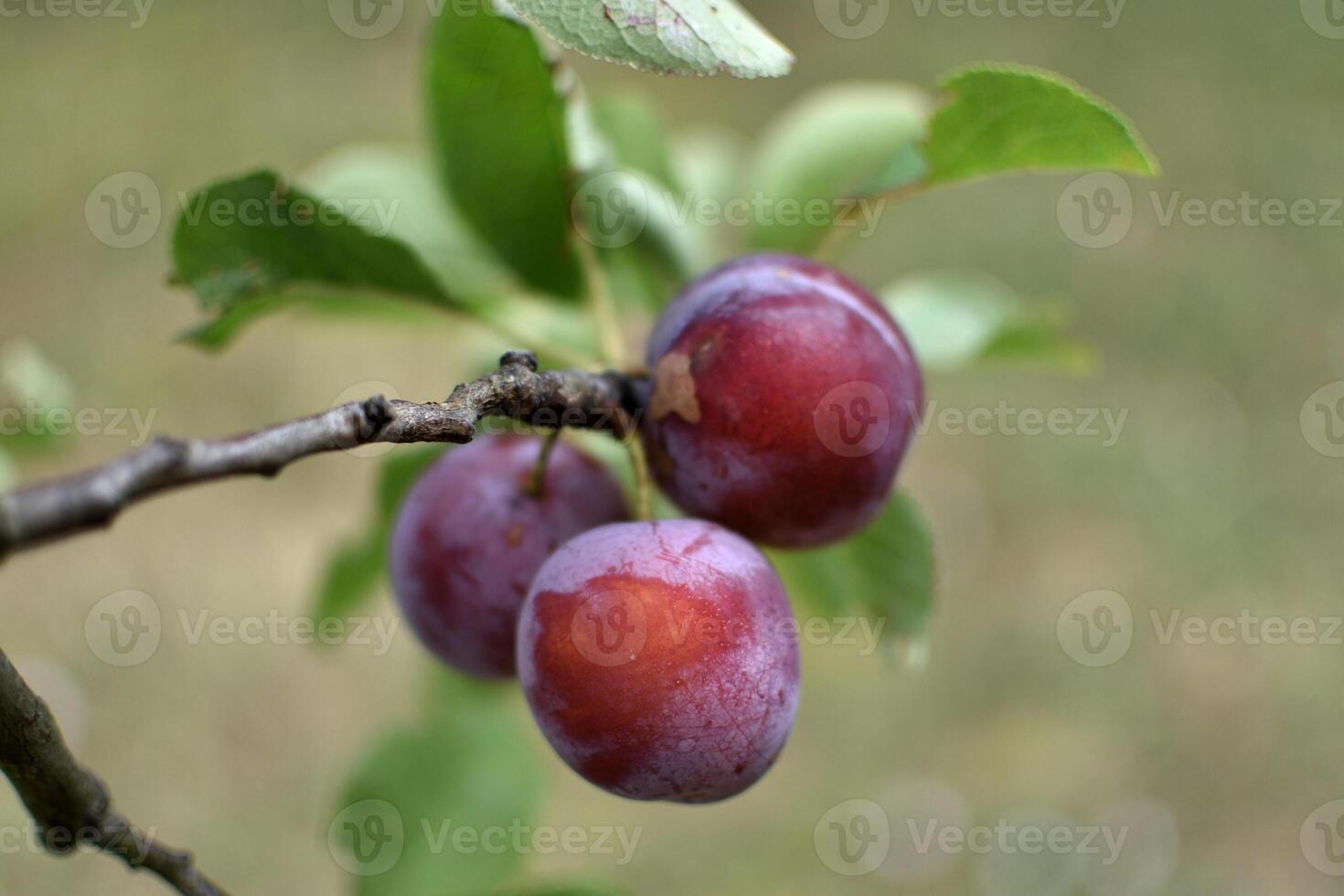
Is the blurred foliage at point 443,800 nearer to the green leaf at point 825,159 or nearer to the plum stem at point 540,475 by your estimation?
the plum stem at point 540,475

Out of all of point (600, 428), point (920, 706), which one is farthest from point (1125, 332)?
point (600, 428)

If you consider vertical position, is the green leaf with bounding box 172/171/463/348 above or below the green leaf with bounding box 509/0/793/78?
below

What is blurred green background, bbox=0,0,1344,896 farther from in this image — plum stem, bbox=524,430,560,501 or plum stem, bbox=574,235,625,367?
plum stem, bbox=524,430,560,501

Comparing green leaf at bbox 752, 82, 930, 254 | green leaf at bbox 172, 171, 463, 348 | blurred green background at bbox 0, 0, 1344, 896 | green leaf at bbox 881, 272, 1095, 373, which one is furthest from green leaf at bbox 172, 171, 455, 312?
blurred green background at bbox 0, 0, 1344, 896

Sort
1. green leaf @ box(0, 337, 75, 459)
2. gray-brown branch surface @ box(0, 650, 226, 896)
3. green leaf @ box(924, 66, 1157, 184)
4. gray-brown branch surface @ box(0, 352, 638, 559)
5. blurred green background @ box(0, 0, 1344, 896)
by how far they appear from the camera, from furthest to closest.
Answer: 1. blurred green background @ box(0, 0, 1344, 896)
2. green leaf @ box(0, 337, 75, 459)
3. green leaf @ box(924, 66, 1157, 184)
4. gray-brown branch surface @ box(0, 650, 226, 896)
5. gray-brown branch surface @ box(0, 352, 638, 559)

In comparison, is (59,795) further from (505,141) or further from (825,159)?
(825,159)

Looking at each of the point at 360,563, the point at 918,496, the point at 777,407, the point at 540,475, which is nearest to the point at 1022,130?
the point at 777,407

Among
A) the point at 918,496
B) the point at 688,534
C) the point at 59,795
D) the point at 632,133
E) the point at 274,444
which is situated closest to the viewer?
the point at 274,444
